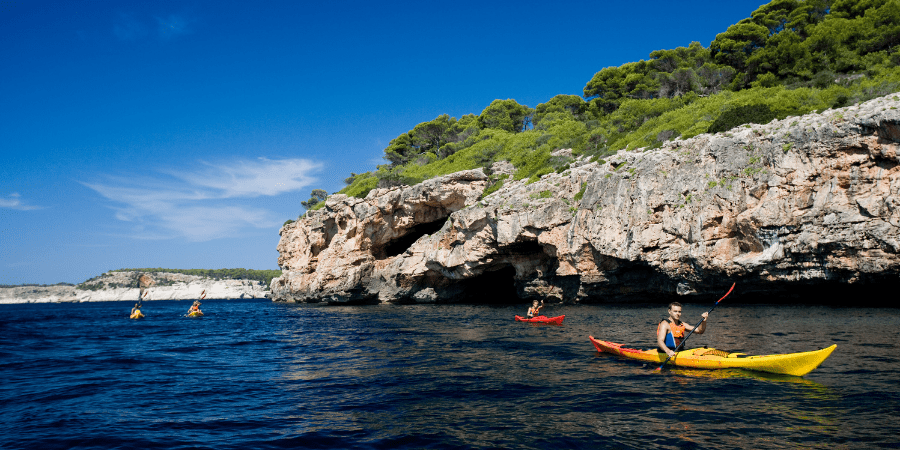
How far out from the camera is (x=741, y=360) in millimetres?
9789

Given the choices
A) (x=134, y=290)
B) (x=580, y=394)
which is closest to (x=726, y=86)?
(x=580, y=394)

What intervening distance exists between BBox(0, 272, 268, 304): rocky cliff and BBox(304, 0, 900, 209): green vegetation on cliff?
10511 cm

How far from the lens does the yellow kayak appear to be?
29.2 feet

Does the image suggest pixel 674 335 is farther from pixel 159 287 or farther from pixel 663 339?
pixel 159 287

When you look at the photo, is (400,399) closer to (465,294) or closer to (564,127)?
(465,294)

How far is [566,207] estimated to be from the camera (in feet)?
101

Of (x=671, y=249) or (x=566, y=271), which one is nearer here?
(x=671, y=249)

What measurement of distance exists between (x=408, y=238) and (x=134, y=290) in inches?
5211

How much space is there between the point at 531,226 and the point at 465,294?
14.3 metres

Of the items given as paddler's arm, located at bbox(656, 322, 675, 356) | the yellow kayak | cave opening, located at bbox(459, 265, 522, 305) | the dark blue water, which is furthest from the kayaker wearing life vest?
cave opening, located at bbox(459, 265, 522, 305)

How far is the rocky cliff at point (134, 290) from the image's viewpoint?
13700cm

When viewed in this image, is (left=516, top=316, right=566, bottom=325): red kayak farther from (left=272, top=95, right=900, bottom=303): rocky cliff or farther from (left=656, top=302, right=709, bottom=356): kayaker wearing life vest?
(left=656, top=302, right=709, bottom=356): kayaker wearing life vest

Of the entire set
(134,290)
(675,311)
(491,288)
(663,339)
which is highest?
(134,290)

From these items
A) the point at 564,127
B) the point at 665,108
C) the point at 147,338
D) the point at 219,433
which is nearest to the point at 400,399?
the point at 219,433
